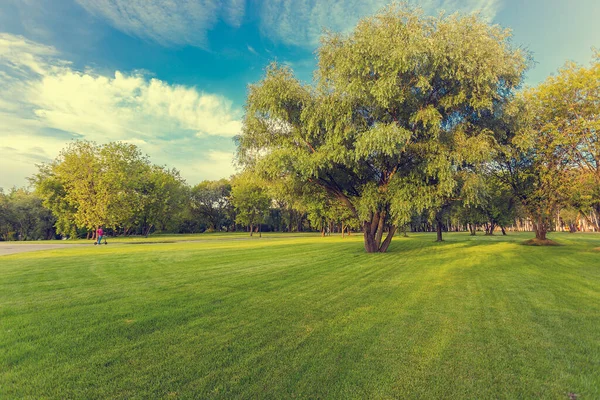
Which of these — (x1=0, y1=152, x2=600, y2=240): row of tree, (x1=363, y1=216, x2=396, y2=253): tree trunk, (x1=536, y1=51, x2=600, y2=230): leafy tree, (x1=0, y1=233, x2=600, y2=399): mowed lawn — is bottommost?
(x1=0, y1=233, x2=600, y2=399): mowed lawn

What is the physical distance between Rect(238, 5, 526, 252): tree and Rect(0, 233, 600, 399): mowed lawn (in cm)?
726

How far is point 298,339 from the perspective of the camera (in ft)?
16.6

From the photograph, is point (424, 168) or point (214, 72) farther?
point (214, 72)

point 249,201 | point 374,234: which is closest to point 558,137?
point 374,234

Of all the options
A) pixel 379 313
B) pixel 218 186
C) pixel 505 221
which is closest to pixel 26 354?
pixel 379 313

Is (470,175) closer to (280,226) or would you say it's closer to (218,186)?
(218,186)

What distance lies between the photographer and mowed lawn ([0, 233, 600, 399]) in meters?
3.66

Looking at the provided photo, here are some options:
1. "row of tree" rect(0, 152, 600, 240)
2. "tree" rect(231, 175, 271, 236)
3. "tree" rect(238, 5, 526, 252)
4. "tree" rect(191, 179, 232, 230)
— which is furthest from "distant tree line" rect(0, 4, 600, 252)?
"tree" rect(191, 179, 232, 230)

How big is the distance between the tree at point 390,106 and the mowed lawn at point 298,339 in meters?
7.26

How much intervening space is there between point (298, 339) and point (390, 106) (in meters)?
13.6

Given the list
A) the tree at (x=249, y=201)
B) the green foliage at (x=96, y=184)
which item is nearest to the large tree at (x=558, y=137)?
the tree at (x=249, y=201)

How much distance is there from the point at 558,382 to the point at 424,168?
41.8 ft

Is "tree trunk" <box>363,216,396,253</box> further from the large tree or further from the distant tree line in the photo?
the large tree

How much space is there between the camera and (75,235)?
172 feet
